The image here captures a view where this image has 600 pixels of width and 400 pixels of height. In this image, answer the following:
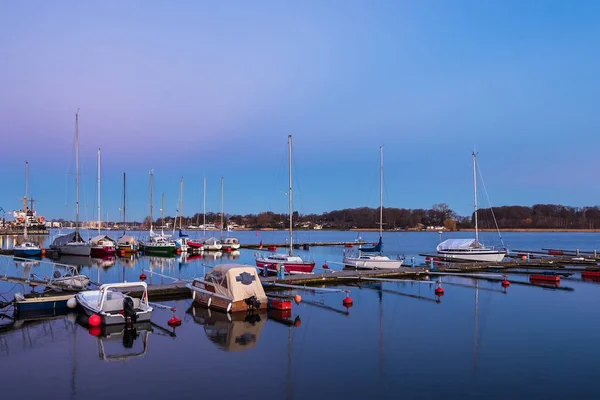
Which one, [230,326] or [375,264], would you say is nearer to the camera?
[230,326]

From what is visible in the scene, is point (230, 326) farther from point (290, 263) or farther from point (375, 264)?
point (375, 264)

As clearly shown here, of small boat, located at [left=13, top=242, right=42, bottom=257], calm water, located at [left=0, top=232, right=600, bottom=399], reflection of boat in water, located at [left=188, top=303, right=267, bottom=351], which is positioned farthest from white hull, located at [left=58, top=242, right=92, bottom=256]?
reflection of boat in water, located at [left=188, top=303, right=267, bottom=351]

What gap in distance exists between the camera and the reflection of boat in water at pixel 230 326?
21078 millimetres

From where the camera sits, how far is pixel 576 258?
187 feet

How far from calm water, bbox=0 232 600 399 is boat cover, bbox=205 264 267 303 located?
1.59m

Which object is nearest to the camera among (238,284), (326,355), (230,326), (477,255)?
(326,355)

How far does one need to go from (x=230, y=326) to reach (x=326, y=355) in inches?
274

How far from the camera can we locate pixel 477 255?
188 ft

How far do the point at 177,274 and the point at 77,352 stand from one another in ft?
98.7

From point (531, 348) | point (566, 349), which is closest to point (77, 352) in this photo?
point (531, 348)

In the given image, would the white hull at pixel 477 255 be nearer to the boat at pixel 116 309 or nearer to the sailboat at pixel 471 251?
the sailboat at pixel 471 251

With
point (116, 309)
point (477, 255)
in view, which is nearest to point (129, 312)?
point (116, 309)

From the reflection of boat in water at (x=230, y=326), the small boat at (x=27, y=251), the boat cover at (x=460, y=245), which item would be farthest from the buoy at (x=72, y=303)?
the small boat at (x=27, y=251)

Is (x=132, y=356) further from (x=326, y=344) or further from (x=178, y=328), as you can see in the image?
(x=326, y=344)
